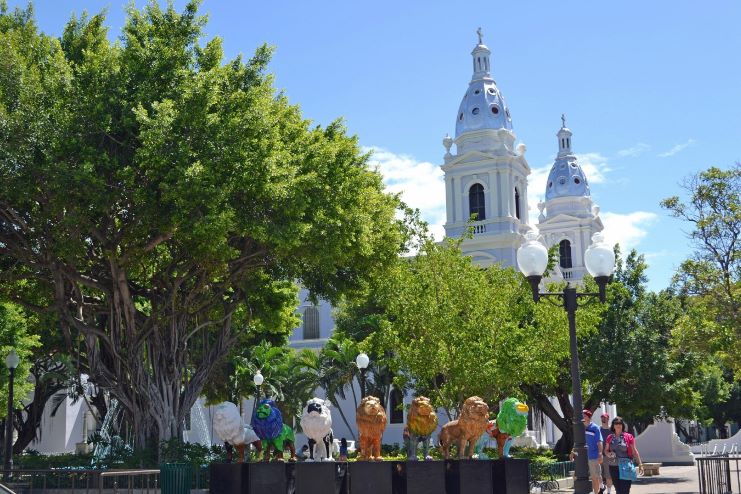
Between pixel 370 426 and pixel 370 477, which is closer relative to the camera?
pixel 370 477

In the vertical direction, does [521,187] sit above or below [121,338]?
above

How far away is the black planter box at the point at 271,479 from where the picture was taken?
46.7ft

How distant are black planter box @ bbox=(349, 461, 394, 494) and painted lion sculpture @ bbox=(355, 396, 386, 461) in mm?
324

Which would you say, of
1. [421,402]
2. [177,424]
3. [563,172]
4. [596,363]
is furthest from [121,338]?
[563,172]

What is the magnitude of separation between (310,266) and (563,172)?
61894mm

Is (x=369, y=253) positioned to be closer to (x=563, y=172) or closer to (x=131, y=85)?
(x=131, y=85)

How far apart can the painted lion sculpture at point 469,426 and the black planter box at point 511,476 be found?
734mm

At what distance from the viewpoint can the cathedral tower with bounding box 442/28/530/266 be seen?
53.8 m

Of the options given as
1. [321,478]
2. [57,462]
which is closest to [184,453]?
[57,462]

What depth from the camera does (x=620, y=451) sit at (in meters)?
13.6

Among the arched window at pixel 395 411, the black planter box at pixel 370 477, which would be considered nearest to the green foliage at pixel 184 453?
the black planter box at pixel 370 477

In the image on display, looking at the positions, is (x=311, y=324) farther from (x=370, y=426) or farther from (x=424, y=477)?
(x=424, y=477)

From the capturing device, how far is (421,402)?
47.5 ft

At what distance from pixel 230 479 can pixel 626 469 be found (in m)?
6.36
